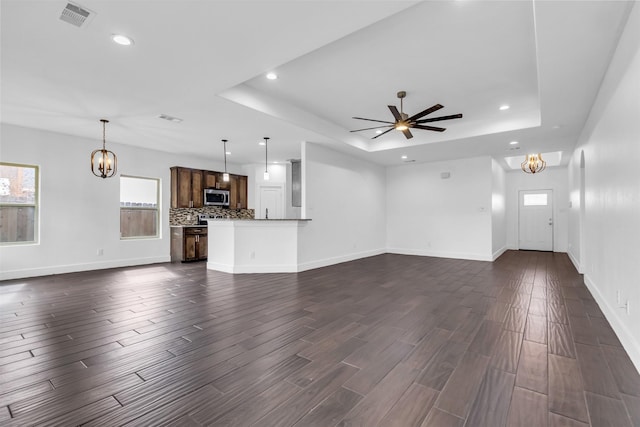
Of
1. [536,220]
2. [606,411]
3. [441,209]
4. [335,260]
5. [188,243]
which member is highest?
[441,209]

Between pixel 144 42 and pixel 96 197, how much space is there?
4.77 metres

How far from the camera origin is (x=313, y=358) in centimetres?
234

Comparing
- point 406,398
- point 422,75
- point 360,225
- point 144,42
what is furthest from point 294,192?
point 406,398

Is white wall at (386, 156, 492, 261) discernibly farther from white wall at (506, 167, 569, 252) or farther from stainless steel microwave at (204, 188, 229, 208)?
stainless steel microwave at (204, 188, 229, 208)

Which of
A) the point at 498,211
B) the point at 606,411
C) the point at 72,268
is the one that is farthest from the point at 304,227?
the point at 498,211

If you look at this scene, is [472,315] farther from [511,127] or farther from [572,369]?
[511,127]

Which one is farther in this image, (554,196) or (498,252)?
(554,196)

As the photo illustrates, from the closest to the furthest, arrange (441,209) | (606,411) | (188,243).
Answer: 1. (606,411)
2. (188,243)
3. (441,209)

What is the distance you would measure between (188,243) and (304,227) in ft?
10.6

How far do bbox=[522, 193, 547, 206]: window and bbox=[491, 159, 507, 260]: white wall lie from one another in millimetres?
754

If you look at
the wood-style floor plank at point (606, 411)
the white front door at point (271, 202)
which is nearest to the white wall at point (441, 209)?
the white front door at point (271, 202)

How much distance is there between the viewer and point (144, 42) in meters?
2.73

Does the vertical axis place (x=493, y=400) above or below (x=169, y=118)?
below

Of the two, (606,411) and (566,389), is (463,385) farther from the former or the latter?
(606,411)
